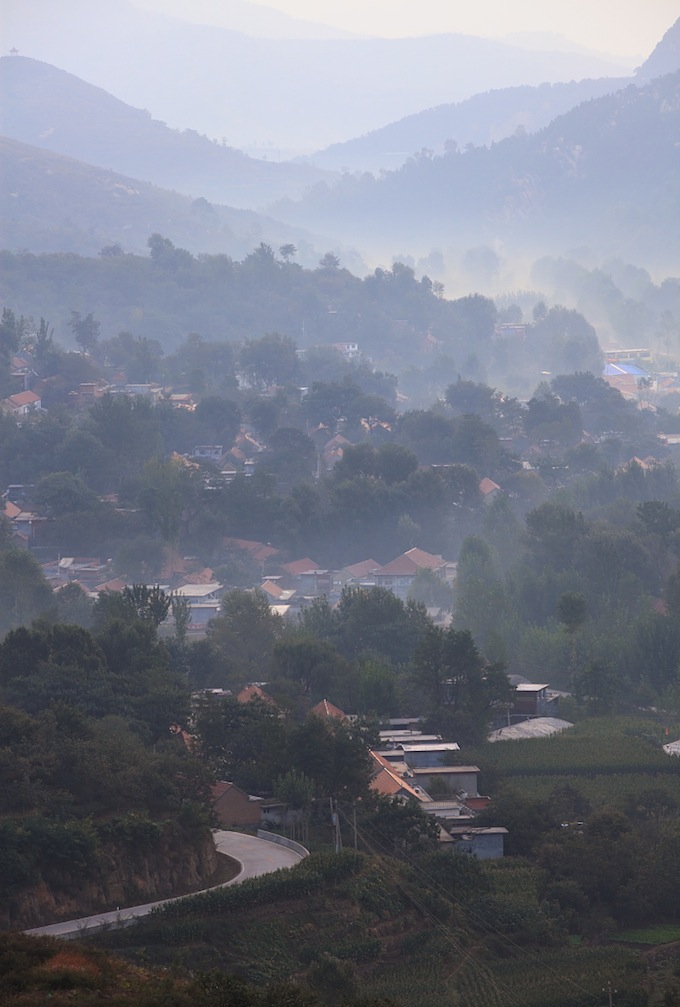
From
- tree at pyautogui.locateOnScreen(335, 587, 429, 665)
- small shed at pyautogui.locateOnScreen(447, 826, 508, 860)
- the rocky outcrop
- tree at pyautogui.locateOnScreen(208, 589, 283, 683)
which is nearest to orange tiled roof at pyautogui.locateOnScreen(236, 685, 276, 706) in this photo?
tree at pyautogui.locateOnScreen(208, 589, 283, 683)

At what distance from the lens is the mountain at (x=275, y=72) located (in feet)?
550

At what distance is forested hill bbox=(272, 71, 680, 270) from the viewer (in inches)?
4574

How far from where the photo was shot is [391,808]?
59.6ft

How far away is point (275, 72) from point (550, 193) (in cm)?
5696

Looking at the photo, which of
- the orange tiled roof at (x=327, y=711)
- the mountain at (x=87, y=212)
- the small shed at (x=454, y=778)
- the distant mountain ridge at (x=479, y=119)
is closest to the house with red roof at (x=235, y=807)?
the small shed at (x=454, y=778)

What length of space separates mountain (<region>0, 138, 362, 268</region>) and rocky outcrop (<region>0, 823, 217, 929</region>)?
69.3 metres

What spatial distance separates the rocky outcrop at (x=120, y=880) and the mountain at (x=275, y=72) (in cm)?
14730

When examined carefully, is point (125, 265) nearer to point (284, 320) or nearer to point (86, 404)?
point (284, 320)

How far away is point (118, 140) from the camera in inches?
5049

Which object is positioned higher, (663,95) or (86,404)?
(663,95)

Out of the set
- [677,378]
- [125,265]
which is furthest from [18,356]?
[677,378]

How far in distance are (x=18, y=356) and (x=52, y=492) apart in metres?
14.3

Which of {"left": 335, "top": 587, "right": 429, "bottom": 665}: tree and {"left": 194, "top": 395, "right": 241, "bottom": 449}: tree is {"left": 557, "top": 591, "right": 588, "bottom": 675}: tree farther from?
{"left": 194, "top": 395, "right": 241, "bottom": 449}: tree

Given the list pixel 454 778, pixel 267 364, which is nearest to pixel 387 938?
pixel 454 778
